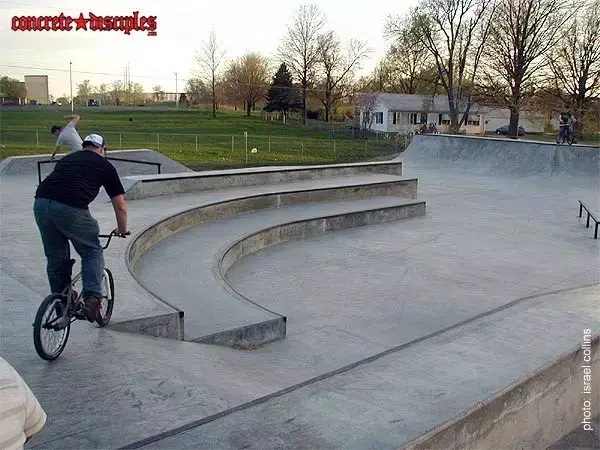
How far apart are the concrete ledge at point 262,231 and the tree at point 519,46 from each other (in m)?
28.5

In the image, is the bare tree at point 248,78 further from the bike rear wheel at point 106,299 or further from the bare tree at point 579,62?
the bike rear wheel at point 106,299

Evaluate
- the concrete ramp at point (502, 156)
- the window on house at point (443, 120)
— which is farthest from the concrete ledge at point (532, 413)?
the window on house at point (443, 120)

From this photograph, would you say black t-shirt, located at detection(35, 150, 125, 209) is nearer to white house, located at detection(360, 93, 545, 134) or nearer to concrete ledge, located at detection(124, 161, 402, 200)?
concrete ledge, located at detection(124, 161, 402, 200)

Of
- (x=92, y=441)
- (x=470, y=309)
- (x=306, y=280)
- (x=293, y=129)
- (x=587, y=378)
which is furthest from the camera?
(x=293, y=129)

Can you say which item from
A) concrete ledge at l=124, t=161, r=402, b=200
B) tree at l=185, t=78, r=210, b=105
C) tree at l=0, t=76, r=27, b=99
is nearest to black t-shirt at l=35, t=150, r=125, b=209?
concrete ledge at l=124, t=161, r=402, b=200

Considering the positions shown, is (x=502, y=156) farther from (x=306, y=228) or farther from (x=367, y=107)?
(x=367, y=107)

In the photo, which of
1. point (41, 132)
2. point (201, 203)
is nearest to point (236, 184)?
point (201, 203)

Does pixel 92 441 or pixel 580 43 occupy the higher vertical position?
pixel 580 43

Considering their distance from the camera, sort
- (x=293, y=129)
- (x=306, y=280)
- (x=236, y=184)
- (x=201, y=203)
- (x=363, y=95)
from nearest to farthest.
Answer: (x=306, y=280) < (x=201, y=203) < (x=236, y=184) < (x=293, y=129) < (x=363, y=95)

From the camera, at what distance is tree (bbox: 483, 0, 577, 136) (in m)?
38.3

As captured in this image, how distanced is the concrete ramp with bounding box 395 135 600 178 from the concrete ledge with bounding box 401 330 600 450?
15.7 m

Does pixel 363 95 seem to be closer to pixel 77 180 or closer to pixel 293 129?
pixel 293 129

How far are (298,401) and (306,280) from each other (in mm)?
4329

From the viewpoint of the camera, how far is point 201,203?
1041 cm
